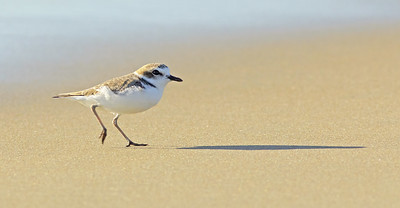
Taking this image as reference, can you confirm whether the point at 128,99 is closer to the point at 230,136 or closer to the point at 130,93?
the point at 130,93

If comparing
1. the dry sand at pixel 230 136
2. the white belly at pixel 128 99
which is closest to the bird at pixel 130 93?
the white belly at pixel 128 99

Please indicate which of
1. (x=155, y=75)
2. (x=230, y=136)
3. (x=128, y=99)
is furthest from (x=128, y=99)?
(x=230, y=136)

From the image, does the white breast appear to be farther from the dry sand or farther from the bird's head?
the dry sand

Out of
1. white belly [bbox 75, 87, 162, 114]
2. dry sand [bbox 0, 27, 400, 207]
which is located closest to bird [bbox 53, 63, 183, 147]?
white belly [bbox 75, 87, 162, 114]

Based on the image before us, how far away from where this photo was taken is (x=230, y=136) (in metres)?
6.18

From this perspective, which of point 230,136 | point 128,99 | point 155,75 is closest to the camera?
point 128,99

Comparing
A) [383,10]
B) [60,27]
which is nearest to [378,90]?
[60,27]

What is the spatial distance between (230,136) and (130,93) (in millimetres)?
976

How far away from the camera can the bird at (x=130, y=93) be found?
225 inches

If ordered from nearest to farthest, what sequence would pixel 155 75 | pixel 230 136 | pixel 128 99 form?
pixel 128 99 < pixel 155 75 < pixel 230 136

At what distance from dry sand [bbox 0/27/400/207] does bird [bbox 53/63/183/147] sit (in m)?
0.32

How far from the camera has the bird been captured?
18.7ft

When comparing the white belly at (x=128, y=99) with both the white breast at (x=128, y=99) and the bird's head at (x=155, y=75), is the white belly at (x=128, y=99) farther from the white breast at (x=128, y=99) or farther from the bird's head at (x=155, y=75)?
the bird's head at (x=155, y=75)

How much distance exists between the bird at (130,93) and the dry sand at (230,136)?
32cm
